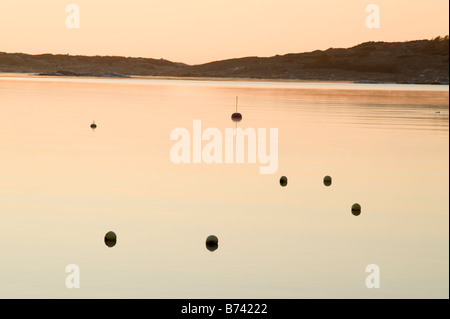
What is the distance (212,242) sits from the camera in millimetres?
22609

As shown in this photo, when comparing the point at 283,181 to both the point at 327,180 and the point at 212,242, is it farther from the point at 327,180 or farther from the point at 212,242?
the point at 212,242

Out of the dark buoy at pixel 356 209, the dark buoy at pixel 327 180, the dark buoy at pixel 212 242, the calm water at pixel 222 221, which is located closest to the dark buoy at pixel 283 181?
the calm water at pixel 222 221

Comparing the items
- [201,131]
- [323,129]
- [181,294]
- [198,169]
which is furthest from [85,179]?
[323,129]

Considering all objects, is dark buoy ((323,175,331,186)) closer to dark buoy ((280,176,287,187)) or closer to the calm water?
the calm water

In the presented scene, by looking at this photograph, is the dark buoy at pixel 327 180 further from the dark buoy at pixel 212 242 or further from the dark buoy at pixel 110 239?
the dark buoy at pixel 110 239

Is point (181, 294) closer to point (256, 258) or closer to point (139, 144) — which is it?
point (256, 258)

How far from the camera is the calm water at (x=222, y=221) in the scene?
19234mm

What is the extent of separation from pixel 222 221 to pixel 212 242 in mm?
3215

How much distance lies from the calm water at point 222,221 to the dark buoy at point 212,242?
0.34 m

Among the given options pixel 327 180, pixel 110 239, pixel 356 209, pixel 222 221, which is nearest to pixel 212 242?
pixel 110 239

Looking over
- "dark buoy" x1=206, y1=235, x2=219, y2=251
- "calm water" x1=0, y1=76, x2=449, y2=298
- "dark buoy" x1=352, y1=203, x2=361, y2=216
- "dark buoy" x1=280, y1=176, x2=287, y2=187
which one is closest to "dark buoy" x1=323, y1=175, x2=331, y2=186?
"calm water" x1=0, y1=76, x2=449, y2=298

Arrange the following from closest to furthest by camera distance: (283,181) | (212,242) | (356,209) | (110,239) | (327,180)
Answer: (212,242) → (110,239) → (356,209) → (283,181) → (327,180)
